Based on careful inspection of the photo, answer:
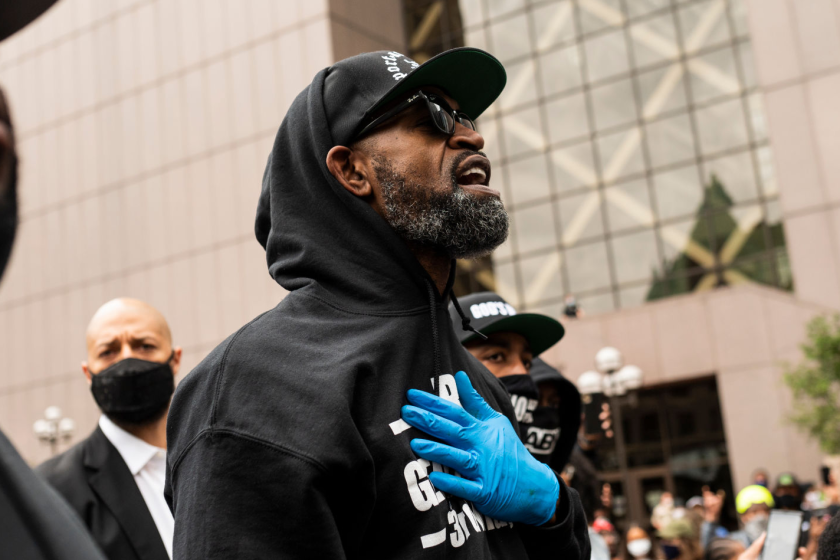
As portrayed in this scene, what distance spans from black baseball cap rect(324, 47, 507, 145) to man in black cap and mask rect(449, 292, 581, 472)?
4.81 feet

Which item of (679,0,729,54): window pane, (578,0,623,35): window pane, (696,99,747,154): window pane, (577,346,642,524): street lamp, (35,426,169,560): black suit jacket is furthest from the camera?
(578,0,623,35): window pane

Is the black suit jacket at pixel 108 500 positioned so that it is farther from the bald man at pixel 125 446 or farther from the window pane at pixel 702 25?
the window pane at pixel 702 25

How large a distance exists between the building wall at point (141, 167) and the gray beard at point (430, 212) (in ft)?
82.2

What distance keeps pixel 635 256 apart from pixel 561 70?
6620 mm

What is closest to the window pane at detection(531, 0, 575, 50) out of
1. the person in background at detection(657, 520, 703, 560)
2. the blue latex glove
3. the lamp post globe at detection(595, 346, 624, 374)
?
the lamp post globe at detection(595, 346, 624, 374)

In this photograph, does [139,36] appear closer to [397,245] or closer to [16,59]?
[16,59]

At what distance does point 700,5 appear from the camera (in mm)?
28031

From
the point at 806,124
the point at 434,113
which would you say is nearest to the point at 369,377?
the point at 434,113

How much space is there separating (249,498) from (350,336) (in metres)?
0.44

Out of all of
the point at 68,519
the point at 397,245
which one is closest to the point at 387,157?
the point at 397,245

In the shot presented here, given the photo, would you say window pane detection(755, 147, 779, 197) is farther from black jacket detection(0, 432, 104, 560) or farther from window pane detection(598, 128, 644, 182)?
black jacket detection(0, 432, 104, 560)

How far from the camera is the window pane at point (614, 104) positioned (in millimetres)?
28609

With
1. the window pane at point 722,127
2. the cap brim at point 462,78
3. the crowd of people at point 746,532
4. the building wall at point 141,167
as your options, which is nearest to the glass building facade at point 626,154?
the window pane at point 722,127

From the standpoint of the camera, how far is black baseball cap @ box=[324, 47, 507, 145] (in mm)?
2227
